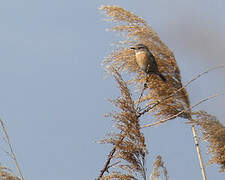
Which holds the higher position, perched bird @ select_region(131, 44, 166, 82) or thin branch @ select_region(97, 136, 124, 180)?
perched bird @ select_region(131, 44, 166, 82)

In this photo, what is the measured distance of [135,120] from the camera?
2.41m

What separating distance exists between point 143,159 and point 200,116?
3.83ft

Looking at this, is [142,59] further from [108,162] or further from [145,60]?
[108,162]

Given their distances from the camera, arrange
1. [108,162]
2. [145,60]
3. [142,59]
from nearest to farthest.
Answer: [108,162], [145,60], [142,59]

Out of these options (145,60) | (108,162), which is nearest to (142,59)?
(145,60)

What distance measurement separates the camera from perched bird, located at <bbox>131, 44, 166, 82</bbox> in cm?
362

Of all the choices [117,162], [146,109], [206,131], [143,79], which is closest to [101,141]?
[117,162]

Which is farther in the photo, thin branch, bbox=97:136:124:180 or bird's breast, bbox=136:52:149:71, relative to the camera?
bird's breast, bbox=136:52:149:71

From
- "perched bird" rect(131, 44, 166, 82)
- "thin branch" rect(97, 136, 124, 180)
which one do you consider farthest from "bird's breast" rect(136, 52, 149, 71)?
"thin branch" rect(97, 136, 124, 180)

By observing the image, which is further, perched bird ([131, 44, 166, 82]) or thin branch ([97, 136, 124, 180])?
perched bird ([131, 44, 166, 82])

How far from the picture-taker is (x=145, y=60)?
141 inches

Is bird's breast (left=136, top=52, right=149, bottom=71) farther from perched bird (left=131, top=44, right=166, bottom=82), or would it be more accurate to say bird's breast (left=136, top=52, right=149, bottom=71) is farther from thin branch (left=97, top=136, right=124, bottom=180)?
thin branch (left=97, top=136, right=124, bottom=180)

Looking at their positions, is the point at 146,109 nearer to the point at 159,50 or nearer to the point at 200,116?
the point at 200,116

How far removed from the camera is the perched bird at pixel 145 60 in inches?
143
